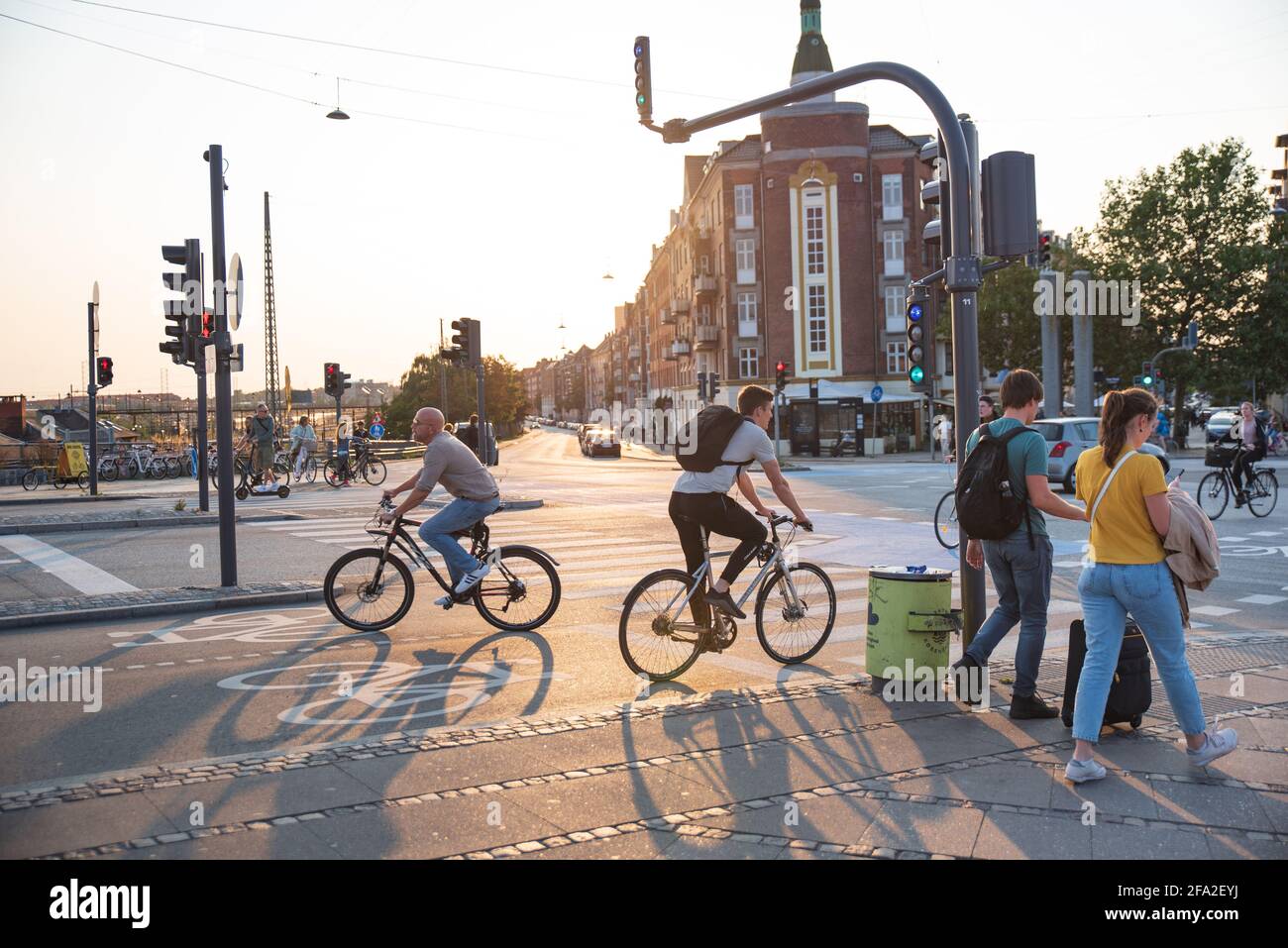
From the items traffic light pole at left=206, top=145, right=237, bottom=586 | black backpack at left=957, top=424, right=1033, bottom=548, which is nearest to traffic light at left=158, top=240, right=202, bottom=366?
traffic light pole at left=206, top=145, right=237, bottom=586

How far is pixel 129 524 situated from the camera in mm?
17609

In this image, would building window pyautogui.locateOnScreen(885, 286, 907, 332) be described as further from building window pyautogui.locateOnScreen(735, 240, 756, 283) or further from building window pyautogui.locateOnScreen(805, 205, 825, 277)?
building window pyautogui.locateOnScreen(735, 240, 756, 283)

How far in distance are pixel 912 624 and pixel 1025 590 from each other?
763 mm

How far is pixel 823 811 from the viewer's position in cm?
446

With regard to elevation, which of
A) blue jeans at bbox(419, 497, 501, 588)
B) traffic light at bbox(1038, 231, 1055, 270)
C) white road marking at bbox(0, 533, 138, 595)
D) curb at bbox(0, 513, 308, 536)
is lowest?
white road marking at bbox(0, 533, 138, 595)

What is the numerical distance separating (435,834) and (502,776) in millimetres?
760

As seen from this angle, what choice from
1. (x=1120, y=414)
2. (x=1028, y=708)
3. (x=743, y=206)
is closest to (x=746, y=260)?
(x=743, y=206)

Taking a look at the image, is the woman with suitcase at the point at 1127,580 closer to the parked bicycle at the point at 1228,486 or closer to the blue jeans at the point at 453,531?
the blue jeans at the point at 453,531

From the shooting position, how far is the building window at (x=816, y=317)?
58.4m

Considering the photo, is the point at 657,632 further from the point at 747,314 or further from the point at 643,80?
the point at 747,314

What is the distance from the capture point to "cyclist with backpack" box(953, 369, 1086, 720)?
18.7 feet

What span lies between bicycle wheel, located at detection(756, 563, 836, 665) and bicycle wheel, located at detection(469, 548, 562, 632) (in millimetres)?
2057
